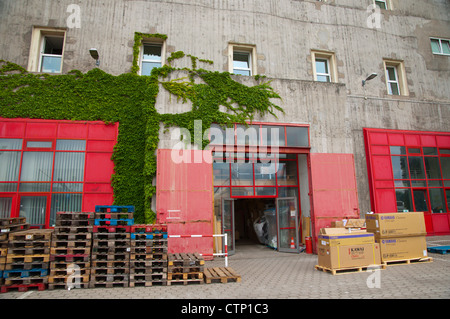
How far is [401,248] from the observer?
A: 8.91 m

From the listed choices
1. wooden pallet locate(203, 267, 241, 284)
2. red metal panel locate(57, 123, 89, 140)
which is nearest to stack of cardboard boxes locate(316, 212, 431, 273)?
wooden pallet locate(203, 267, 241, 284)

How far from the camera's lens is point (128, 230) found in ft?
24.1

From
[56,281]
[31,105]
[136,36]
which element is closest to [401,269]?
[56,281]

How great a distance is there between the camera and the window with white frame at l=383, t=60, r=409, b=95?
15231 mm

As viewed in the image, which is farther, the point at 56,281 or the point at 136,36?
the point at 136,36

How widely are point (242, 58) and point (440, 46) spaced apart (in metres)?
12.2

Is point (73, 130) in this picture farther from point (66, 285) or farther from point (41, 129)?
point (66, 285)

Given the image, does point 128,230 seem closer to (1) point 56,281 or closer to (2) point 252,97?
(1) point 56,281

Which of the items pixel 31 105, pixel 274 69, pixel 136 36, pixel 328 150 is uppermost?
pixel 136 36

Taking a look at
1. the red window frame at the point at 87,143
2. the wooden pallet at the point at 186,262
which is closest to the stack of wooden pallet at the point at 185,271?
the wooden pallet at the point at 186,262

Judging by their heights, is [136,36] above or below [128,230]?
above
